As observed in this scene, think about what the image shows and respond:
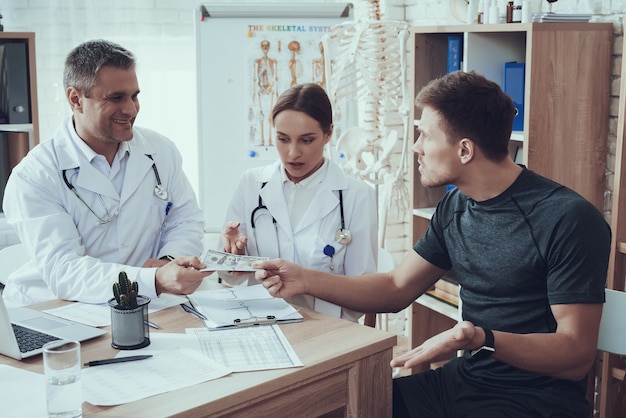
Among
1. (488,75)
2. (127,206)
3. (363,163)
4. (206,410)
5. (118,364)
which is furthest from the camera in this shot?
(363,163)

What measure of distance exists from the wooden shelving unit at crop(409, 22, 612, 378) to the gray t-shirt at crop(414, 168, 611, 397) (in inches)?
30.1

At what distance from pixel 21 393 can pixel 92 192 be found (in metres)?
0.95

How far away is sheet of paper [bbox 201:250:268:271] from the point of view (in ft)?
6.64

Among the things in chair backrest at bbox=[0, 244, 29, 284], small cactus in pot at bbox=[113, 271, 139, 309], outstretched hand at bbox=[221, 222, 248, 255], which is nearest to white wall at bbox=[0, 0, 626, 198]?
chair backrest at bbox=[0, 244, 29, 284]

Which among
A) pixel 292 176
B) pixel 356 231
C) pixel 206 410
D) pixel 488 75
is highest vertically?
pixel 488 75

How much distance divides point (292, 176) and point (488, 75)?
3.24 feet

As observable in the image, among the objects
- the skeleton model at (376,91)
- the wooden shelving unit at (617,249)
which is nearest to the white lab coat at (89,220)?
the skeleton model at (376,91)

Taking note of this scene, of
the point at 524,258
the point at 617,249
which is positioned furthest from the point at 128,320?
the point at 617,249

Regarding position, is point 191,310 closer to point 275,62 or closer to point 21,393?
point 21,393

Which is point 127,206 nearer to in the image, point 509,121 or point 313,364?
point 313,364

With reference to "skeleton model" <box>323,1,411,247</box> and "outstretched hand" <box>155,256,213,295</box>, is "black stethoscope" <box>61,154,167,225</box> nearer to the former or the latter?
"outstretched hand" <box>155,256,213,295</box>

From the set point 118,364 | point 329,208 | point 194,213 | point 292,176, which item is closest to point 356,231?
point 329,208

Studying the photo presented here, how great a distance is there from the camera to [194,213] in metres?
2.67

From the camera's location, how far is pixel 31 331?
1862 mm
